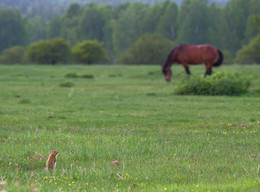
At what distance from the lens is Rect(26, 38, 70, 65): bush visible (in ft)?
216

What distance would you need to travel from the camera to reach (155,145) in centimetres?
761

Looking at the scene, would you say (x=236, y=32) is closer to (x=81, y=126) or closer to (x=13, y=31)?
(x=13, y=31)

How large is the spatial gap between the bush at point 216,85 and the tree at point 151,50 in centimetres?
5368

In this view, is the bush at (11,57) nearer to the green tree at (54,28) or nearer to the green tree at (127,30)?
the green tree at (127,30)

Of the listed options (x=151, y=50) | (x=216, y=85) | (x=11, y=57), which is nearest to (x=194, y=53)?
(x=216, y=85)

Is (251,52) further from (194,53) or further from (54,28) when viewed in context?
(54,28)

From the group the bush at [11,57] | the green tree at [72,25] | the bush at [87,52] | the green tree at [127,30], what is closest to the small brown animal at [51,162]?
the bush at [87,52]

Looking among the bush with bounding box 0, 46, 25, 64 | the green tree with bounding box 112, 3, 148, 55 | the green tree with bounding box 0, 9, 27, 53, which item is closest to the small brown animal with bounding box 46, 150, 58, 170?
the green tree with bounding box 112, 3, 148, 55

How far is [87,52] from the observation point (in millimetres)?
68562

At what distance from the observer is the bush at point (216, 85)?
63.7 feet

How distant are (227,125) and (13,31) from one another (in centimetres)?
10277

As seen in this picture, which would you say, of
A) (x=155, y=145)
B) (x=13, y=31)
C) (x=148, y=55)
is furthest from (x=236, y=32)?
(x=155, y=145)

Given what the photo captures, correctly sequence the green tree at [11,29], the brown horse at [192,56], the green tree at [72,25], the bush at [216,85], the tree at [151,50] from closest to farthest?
the bush at [216,85], the brown horse at [192,56], the tree at [151,50], the green tree at [72,25], the green tree at [11,29]

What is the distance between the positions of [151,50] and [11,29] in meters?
46.8
